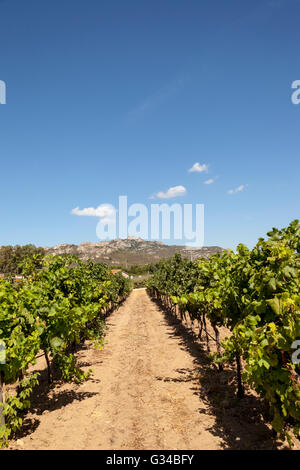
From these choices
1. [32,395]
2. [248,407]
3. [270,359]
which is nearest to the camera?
[270,359]

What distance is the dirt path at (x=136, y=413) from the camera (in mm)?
6508

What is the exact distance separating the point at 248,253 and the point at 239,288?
927 mm

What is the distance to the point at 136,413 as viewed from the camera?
802 centimetres

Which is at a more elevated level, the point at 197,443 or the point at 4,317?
the point at 4,317

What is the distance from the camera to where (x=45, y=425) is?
7.38m

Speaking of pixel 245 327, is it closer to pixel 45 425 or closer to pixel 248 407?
pixel 248 407

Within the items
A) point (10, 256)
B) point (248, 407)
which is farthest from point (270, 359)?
point (10, 256)

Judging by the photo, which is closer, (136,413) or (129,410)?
(136,413)

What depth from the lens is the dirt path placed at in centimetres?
651

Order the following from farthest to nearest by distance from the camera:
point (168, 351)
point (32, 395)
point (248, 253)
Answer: point (168, 351)
point (32, 395)
point (248, 253)
